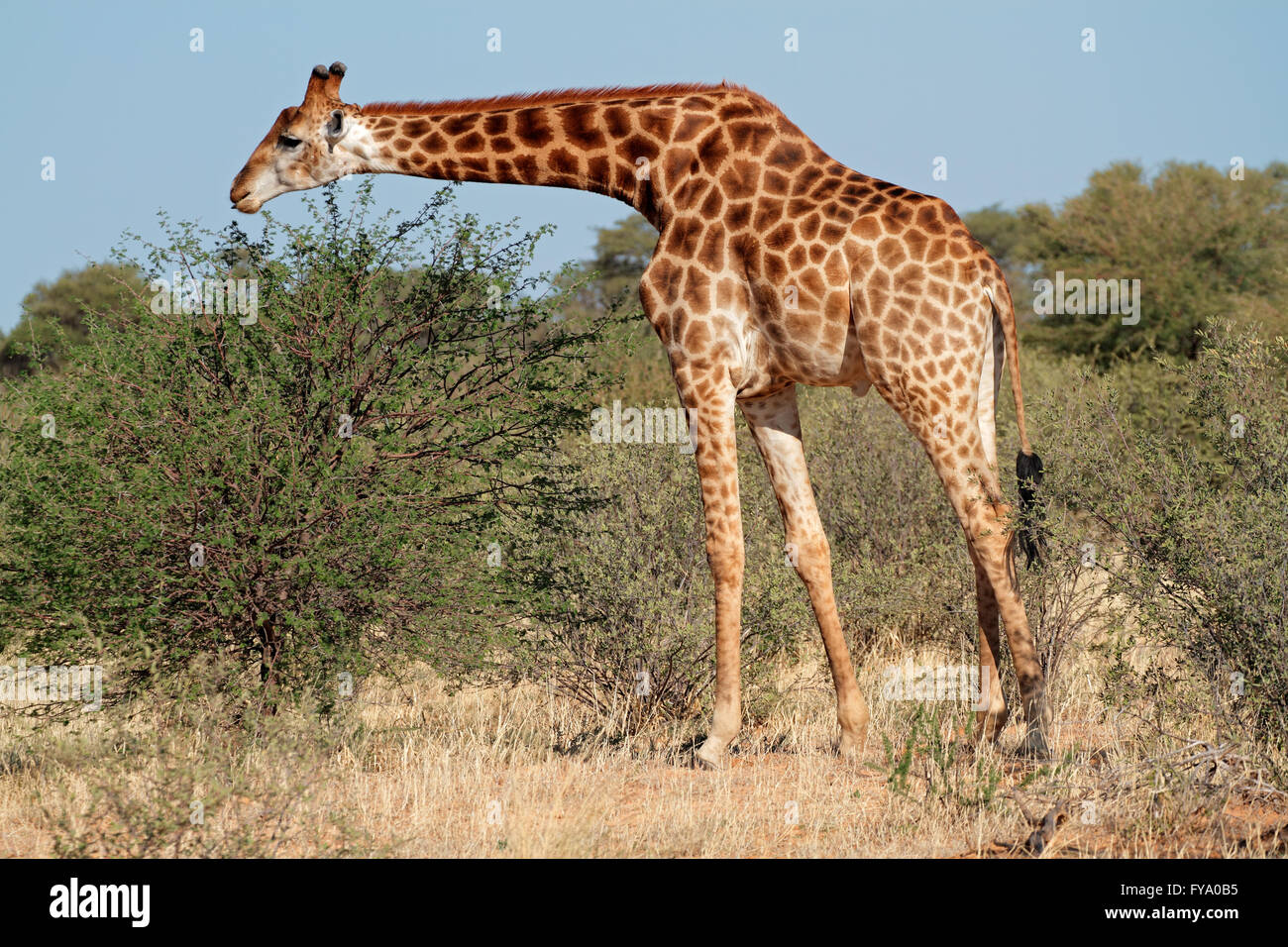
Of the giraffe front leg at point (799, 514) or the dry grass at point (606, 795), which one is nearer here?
the dry grass at point (606, 795)

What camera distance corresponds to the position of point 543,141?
695 centimetres

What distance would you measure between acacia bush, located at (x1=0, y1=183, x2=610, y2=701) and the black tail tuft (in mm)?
2534

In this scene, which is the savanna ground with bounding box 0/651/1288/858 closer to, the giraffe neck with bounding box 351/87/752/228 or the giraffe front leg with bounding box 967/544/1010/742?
the giraffe front leg with bounding box 967/544/1010/742

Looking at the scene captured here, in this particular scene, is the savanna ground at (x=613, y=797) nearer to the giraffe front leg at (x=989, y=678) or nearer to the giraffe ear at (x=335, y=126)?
the giraffe front leg at (x=989, y=678)

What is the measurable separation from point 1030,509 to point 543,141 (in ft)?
10.6

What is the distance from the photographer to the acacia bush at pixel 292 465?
6438 millimetres

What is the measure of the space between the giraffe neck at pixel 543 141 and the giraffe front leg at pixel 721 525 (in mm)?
1066

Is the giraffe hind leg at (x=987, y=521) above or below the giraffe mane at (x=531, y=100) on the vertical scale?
below

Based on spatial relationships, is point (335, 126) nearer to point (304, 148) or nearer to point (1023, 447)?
point (304, 148)

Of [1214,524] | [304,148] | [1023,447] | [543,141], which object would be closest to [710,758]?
[1023,447]

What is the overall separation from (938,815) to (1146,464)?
6.40 ft

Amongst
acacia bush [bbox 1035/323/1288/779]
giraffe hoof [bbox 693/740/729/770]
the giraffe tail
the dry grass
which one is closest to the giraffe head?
the dry grass

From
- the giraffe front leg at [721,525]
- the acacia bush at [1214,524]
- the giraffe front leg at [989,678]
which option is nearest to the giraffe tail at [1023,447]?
the acacia bush at [1214,524]

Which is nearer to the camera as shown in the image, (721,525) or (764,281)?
(764,281)
